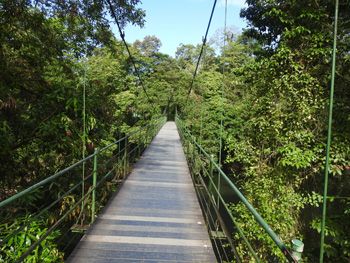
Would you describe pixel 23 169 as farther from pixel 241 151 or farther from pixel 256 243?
pixel 256 243

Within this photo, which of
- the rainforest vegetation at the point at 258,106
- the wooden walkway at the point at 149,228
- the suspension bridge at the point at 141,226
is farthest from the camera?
the rainforest vegetation at the point at 258,106

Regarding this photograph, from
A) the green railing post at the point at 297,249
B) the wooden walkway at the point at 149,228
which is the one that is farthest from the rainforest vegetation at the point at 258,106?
the green railing post at the point at 297,249

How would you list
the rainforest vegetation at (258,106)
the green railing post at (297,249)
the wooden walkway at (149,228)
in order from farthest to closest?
the rainforest vegetation at (258,106), the wooden walkway at (149,228), the green railing post at (297,249)

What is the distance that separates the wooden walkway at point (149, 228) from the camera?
217cm

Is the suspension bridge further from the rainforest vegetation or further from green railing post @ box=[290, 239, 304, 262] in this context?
the rainforest vegetation

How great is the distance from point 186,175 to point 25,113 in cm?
334

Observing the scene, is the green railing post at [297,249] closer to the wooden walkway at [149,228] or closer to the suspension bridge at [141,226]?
the suspension bridge at [141,226]

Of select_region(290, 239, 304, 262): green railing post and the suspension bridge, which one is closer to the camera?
select_region(290, 239, 304, 262): green railing post

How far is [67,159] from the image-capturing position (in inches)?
172

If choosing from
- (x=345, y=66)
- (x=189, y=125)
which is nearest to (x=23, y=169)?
(x=345, y=66)

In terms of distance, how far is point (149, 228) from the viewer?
2695 millimetres

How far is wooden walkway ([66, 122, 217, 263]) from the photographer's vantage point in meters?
2.17

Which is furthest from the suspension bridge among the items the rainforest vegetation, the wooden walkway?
the rainforest vegetation

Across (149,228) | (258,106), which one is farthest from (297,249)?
(258,106)
